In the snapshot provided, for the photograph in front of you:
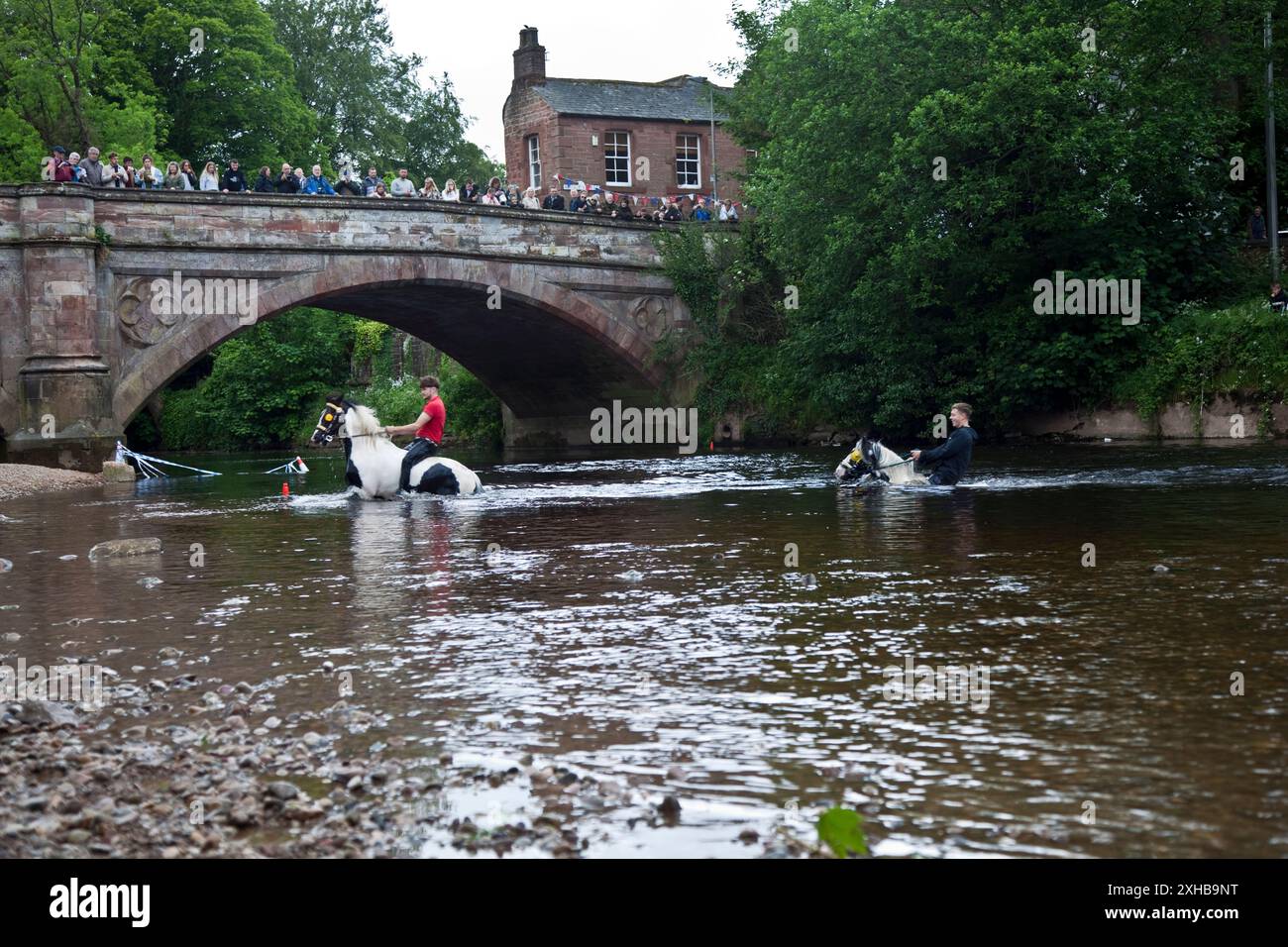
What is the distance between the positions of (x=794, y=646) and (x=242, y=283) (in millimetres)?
29203

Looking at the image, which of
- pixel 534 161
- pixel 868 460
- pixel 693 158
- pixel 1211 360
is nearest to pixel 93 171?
pixel 868 460

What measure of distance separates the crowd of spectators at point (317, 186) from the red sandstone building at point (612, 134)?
15650 millimetres

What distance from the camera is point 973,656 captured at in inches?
276

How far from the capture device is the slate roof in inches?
2480

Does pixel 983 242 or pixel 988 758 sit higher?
pixel 983 242

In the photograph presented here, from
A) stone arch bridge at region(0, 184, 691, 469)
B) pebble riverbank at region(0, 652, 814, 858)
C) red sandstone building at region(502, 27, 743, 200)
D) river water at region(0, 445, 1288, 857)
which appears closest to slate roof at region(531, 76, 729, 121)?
red sandstone building at region(502, 27, 743, 200)

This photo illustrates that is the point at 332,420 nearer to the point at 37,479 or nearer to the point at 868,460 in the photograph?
the point at 868,460

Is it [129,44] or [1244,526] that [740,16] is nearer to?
[129,44]

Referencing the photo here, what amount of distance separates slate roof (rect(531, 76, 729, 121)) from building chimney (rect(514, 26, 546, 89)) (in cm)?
76

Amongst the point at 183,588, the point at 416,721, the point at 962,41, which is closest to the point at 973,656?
the point at 416,721

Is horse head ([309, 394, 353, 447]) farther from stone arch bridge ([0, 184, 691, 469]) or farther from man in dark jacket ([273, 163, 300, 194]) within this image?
man in dark jacket ([273, 163, 300, 194])
